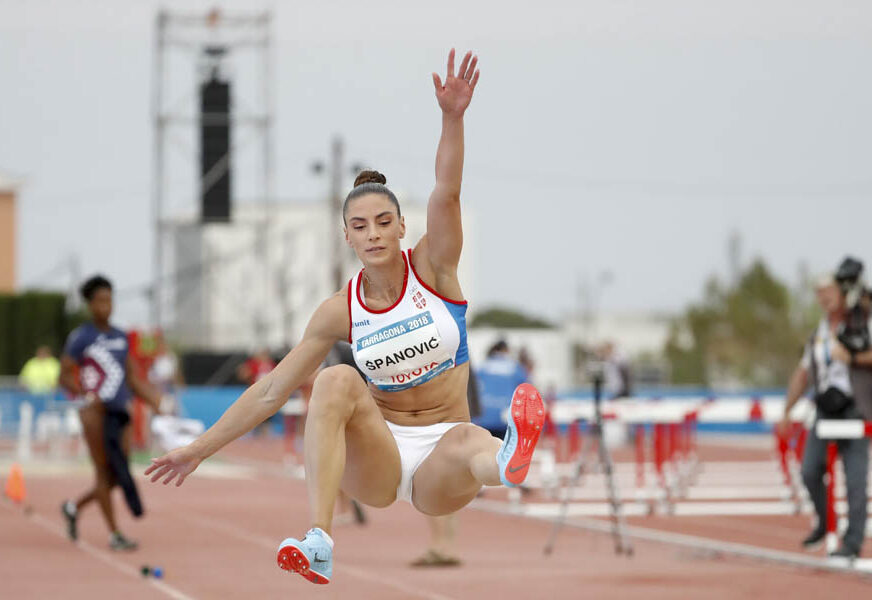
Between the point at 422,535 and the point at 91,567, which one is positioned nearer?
the point at 91,567

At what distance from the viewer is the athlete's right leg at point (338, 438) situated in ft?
20.3

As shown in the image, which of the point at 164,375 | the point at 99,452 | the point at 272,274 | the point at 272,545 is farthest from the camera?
the point at 272,274

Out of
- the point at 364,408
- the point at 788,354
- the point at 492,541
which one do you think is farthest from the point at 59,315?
the point at 364,408

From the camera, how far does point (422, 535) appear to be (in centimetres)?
1479

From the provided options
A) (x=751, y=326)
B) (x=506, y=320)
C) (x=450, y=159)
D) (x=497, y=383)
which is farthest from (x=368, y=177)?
(x=506, y=320)

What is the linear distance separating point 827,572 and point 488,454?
564 centimetres

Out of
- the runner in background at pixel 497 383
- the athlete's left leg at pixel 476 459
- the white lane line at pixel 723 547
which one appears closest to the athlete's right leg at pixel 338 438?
the athlete's left leg at pixel 476 459

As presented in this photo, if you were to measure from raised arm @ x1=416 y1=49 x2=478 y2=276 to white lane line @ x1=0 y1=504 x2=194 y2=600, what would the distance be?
4464mm

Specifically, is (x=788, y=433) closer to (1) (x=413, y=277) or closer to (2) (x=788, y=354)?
(1) (x=413, y=277)

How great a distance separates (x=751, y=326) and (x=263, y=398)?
2354 inches

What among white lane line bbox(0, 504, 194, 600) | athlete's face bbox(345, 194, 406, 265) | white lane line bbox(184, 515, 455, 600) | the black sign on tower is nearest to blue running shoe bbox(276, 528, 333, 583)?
athlete's face bbox(345, 194, 406, 265)

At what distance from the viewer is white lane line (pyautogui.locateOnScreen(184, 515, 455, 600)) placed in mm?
10141

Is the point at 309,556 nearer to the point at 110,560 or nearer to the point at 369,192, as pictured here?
the point at 369,192

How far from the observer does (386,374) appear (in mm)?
6492
